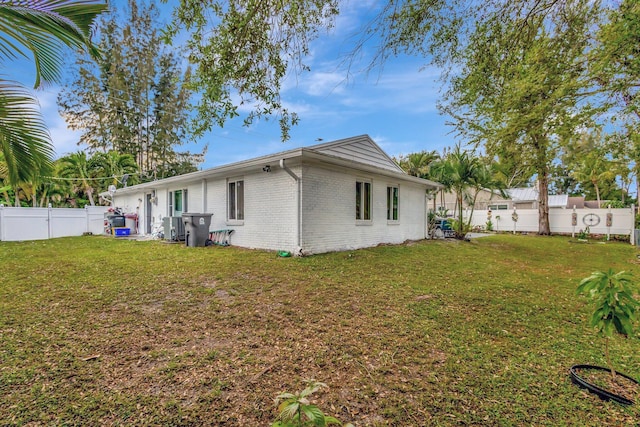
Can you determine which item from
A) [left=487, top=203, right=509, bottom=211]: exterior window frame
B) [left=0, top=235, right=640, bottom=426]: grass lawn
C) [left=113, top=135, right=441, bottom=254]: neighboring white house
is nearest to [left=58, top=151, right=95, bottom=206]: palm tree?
[left=113, top=135, right=441, bottom=254]: neighboring white house

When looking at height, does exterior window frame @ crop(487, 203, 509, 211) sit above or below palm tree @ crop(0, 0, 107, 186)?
below

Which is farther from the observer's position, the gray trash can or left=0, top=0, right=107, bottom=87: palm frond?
the gray trash can

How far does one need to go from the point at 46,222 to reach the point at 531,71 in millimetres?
18835

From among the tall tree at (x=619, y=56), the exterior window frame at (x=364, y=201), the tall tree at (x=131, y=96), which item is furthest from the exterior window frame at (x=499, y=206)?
the tall tree at (x=131, y=96)

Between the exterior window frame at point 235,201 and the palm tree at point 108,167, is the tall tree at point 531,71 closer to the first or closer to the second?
the exterior window frame at point 235,201

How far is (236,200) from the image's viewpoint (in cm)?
978

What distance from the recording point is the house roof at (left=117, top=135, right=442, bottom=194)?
7.58 metres

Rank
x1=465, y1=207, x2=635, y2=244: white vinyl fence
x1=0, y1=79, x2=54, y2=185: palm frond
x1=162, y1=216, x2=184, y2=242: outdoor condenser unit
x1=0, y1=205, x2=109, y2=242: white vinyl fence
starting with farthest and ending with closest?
1. x1=465, y1=207, x2=635, y2=244: white vinyl fence
2. x1=0, y1=205, x2=109, y2=242: white vinyl fence
3. x1=162, y1=216, x2=184, y2=242: outdoor condenser unit
4. x1=0, y1=79, x2=54, y2=185: palm frond

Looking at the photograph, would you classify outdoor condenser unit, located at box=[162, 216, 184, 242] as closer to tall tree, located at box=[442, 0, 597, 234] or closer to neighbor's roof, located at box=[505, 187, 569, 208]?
tall tree, located at box=[442, 0, 597, 234]

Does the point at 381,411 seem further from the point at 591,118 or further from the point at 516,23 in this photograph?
the point at 591,118

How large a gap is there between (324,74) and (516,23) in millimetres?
2729

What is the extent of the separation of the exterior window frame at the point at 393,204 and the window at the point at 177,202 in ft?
27.3

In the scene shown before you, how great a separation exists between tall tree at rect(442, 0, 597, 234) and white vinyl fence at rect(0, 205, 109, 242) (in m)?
17.5

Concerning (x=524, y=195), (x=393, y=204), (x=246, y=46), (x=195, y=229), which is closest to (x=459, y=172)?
(x=393, y=204)
